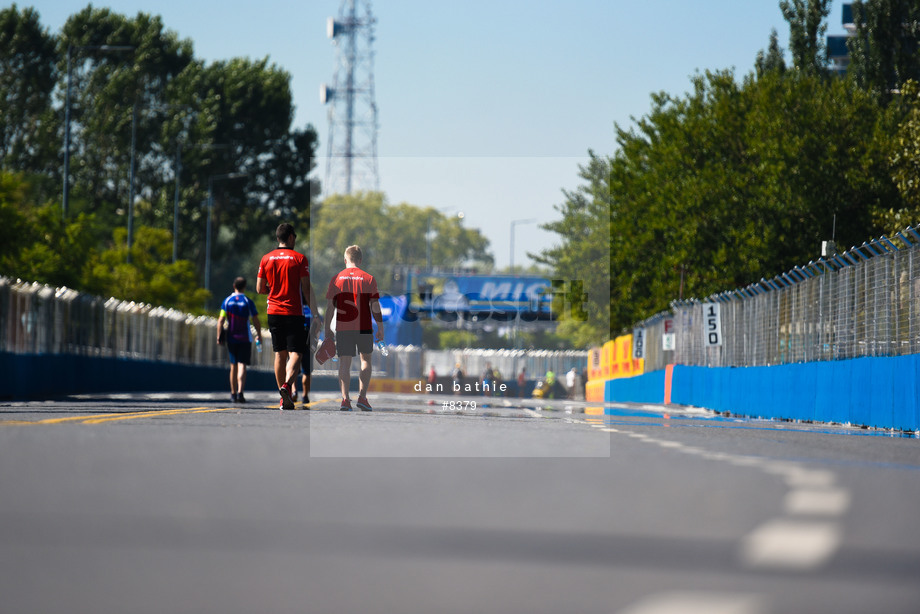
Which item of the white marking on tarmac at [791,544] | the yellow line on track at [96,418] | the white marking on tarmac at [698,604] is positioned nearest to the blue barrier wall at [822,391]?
the yellow line on track at [96,418]

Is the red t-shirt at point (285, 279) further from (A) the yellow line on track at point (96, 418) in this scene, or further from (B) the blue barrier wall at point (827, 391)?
(B) the blue barrier wall at point (827, 391)

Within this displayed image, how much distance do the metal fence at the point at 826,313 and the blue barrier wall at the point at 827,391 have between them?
A: 9.2 inches

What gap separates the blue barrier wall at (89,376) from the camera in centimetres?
2627

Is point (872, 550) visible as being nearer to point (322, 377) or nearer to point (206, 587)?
point (206, 587)

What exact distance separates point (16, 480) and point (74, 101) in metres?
66.8

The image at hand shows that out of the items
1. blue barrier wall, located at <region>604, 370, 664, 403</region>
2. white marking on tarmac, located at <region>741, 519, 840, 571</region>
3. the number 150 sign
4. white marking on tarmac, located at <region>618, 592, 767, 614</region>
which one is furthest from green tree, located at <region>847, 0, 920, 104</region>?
white marking on tarmac, located at <region>618, 592, 767, 614</region>

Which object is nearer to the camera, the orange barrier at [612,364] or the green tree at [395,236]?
the orange barrier at [612,364]

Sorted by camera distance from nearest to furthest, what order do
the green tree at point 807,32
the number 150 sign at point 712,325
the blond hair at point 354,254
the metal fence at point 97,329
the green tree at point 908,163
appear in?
the blond hair at point 354,254, the metal fence at point 97,329, the number 150 sign at point 712,325, the green tree at point 908,163, the green tree at point 807,32

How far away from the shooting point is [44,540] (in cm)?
591

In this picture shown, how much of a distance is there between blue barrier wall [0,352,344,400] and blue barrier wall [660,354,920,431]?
11.7m

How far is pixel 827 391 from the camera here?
22.4 meters

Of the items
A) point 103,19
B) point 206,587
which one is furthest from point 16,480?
point 103,19

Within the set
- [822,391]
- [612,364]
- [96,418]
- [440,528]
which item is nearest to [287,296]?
[96,418]

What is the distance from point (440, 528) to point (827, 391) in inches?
655
